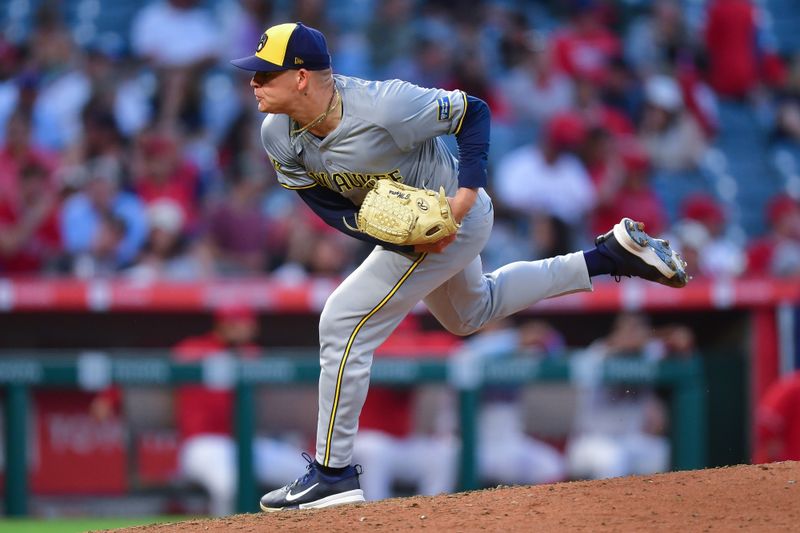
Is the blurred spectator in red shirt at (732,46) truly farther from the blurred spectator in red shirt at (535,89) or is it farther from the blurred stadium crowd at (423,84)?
the blurred spectator in red shirt at (535,89)

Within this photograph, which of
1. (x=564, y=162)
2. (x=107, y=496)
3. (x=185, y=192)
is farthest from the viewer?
(x=564, y=162)

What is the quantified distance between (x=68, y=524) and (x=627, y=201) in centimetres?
469

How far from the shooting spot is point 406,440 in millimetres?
7621

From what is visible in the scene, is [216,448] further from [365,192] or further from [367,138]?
[367,138]

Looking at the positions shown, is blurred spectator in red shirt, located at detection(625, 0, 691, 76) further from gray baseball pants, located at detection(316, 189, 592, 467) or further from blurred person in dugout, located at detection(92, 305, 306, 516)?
gray baseball pants, located at detection(316, 189, 592, 467)

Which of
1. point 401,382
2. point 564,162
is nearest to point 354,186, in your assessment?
point 401,382

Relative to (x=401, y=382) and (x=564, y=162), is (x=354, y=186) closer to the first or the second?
(x=401, y=382)

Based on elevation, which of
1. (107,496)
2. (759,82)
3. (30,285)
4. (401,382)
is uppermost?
(759,82)

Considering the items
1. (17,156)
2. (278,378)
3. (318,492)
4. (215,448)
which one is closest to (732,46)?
(278,378)

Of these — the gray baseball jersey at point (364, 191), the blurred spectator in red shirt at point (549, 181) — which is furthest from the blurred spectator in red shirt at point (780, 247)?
the gray baseball jersey at point (364, 191)

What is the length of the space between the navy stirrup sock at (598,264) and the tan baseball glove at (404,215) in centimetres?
73

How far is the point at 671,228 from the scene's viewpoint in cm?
990

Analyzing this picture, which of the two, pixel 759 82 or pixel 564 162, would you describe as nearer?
pixel 564 162

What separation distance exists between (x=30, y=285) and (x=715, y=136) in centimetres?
611
